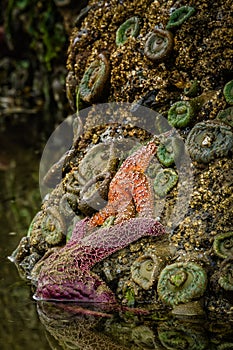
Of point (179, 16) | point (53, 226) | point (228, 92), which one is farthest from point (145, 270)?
point (179, 16)

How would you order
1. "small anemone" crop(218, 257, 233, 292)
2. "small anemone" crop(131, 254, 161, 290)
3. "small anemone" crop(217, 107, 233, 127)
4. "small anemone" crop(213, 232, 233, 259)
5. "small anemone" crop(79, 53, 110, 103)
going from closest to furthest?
1. "small anemone" crop(218, 257, 233, 292)
2. "small anemone" crop(213, 232, 233, 259)
3. "small anemone" crop(131, 254, 161, 290)
4. "small anemone" crop(217, 107, 233, 127)
5. "small anemone" crop(79, 53, 110, 103)

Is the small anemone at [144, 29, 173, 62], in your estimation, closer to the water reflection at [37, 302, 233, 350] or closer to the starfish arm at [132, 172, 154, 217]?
the starfish arm at [132, 172, 154, 217]

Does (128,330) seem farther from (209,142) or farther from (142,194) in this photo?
(209,142)

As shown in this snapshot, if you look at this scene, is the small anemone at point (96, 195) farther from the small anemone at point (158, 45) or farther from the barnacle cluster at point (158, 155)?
the small anemone at point (158, 45)

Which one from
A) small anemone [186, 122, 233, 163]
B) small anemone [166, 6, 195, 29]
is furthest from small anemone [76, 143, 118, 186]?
small anemone [166, 6, 195, 29]

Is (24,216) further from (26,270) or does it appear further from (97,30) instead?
(97,30)

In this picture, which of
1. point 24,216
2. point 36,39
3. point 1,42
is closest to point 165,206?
point 24,216
